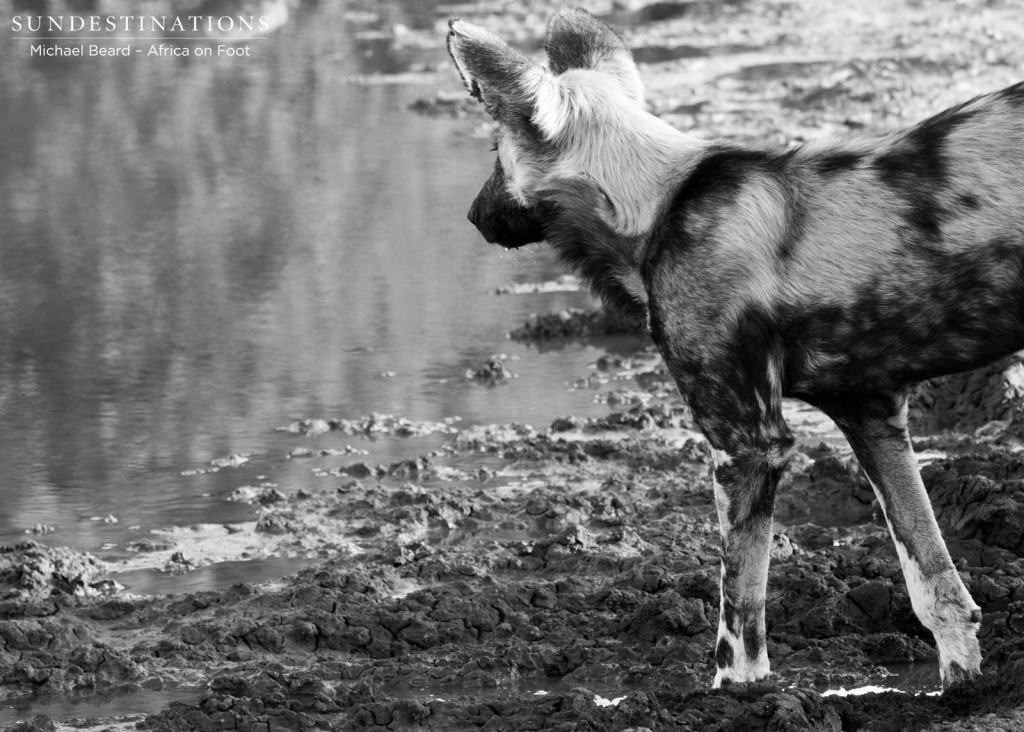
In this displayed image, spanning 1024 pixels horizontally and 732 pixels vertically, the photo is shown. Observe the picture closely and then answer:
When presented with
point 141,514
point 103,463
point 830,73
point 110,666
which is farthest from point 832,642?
point 830,73

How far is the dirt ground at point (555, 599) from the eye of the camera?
4402 millimetres

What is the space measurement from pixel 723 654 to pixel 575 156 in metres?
1.46

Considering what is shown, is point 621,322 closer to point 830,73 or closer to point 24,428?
point 24,428

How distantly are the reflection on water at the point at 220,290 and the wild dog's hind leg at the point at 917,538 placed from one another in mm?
2871

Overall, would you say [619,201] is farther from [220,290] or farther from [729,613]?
[220,290]

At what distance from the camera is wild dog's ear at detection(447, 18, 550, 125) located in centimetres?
433

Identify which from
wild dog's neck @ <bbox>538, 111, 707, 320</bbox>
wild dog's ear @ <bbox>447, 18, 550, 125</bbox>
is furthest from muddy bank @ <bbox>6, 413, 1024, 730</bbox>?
wild dog's ear @ <bbox>447, 18, 550, 125</bbox>

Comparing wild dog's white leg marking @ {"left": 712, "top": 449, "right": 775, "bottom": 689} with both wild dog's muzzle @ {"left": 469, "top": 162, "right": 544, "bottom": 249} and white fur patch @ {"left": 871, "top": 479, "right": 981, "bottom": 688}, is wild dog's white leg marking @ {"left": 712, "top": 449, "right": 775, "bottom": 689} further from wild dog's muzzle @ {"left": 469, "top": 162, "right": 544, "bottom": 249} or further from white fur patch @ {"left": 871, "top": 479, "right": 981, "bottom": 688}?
wild dog's muzzle @ {"left": 469, "top": 162, "right": 544, "bottom": 249}

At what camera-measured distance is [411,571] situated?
18.3 ft

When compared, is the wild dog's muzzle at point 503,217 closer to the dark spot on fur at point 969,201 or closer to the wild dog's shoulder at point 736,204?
the wild dog's shoulder at point 736,204

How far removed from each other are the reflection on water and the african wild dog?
2.55m

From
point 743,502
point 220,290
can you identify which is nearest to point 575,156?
point 743,502

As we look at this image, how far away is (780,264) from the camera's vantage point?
4184 mm

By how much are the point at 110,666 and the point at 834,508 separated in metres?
2.80
